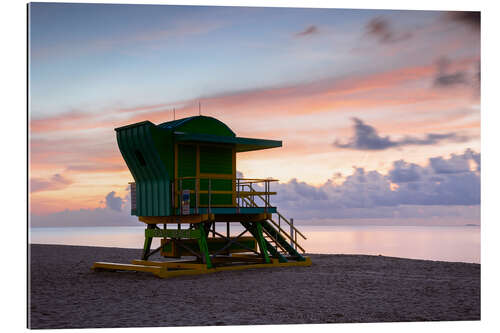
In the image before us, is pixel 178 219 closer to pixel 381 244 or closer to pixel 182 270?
pixel 182 270

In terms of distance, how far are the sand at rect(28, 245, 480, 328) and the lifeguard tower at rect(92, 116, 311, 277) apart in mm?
1476

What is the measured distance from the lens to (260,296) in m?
14.5

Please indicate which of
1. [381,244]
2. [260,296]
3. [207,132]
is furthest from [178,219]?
[381,244]

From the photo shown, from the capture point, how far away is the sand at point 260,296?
39.8 ft

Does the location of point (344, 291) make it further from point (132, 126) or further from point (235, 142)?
point (132, 126)

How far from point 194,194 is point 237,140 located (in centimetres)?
222

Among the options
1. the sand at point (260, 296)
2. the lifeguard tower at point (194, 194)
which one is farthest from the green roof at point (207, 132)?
the sand at point (260, 296)

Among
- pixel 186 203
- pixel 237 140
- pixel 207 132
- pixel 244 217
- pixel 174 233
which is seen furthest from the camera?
pixel 244 217

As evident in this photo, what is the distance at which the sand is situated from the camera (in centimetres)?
1212

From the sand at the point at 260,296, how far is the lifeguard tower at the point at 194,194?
1476mm

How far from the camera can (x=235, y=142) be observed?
20.7m

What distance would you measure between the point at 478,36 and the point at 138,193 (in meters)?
11.7

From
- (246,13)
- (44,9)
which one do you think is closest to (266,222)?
(246,13)

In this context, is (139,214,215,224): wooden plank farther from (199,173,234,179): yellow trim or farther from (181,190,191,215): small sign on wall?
(199,173,234,179): yellow trim
